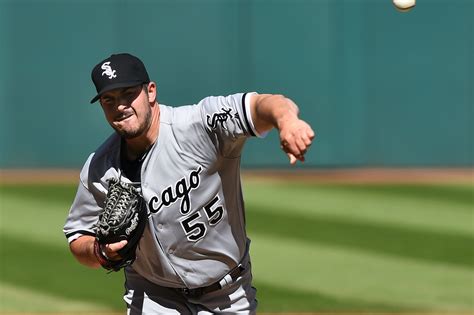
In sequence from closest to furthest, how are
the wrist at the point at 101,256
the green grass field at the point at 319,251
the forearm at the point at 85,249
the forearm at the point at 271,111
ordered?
the forearm at the point at 271,111
the wrist at the point at 101,256
the forearm at the point at 85,249
the green grass field at the point at 319,251

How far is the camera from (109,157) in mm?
4953

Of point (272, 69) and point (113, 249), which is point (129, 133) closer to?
point (113, 249)

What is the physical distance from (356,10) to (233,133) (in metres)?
8.61

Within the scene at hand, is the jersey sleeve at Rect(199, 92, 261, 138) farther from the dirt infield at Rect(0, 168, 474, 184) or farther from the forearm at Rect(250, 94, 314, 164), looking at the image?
the dirt infield at Rect(0, 168, 474, 184)

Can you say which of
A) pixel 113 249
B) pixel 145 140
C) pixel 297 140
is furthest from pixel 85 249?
pixel 297 140

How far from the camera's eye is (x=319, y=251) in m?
9.47

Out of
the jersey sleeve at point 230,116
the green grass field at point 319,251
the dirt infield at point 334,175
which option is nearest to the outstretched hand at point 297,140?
the jersey sleeve at point 230,116

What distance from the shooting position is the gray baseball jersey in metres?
4.86

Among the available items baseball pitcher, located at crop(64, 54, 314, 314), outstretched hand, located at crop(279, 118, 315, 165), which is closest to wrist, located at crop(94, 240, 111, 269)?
baseball pitcher, located at crop(64, 54, 314, 314)

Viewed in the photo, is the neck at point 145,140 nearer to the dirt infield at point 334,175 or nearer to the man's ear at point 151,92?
the man's ear at point 151,92

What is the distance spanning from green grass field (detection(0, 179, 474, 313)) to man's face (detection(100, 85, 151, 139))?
3180 millimetres

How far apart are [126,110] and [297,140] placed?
100 centimetres

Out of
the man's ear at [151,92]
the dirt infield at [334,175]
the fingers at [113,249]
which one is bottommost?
the dirt infield at [334,175]

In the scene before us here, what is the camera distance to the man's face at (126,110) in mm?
4664
